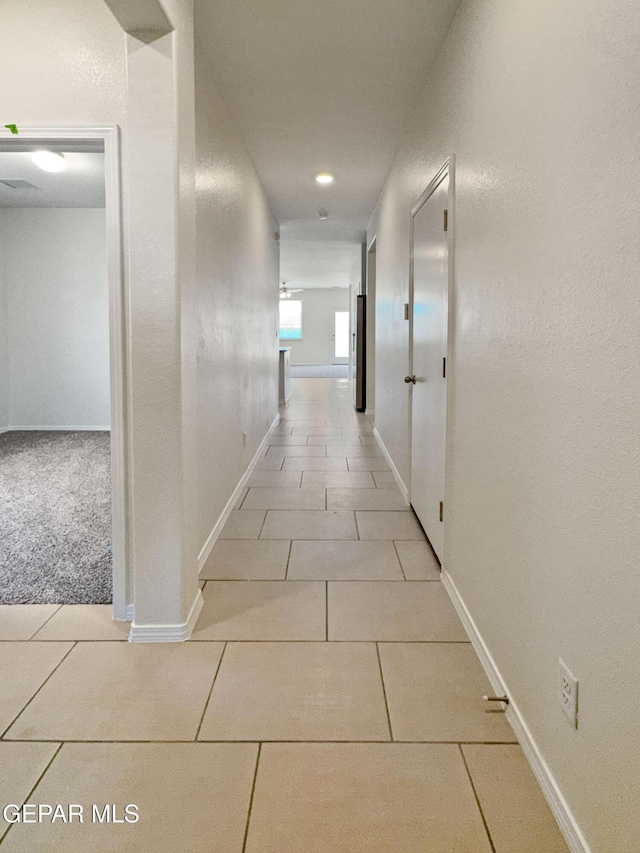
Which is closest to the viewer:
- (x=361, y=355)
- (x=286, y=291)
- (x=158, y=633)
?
(x=158, y=633)

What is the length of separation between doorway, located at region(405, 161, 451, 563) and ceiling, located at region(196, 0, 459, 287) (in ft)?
2.09

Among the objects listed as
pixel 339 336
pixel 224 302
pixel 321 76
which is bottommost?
pixel 224 302

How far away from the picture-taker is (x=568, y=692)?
1.36 m

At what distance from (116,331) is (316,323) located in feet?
54.4

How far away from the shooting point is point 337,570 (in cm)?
292

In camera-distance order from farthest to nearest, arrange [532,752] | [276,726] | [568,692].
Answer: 1. [276,726]
2. [532,752]
3. [568,692]

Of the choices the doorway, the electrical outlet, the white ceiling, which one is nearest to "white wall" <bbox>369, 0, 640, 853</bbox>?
the electrical outlet

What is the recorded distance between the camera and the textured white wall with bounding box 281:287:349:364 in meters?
18.4

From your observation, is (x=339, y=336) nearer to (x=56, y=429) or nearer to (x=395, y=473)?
(x=56, y=429)

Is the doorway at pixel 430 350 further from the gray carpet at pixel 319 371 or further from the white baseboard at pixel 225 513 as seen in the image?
the gray carpet at pixel 319 371

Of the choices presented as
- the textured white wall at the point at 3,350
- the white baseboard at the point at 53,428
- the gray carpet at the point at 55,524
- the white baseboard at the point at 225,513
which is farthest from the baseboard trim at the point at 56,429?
the white baseboard at the point at 225,513

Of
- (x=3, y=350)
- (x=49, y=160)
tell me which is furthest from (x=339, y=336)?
(x=49, y=160)

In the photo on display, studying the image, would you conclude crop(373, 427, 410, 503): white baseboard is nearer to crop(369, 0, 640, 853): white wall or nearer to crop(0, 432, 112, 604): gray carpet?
crop(369, 0, 640, 853): white wall

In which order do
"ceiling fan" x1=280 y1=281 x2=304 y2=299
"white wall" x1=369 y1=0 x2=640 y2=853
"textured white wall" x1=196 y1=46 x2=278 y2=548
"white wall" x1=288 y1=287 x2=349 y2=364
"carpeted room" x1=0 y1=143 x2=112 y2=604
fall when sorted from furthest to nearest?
1. "white wall" x1=288 y1=287 x2=349 y2=364
2. "ceiling fan" x1=280 y1=281 x2=304 y2=299
3. "carpeted room" x1=0 y1=143 x2=112 y2=604
4. "textured white wall" x1=196 y1=46 x2=278 y2=548
5. "white wall" x1=369 y1=0 x2=640 y2=853
